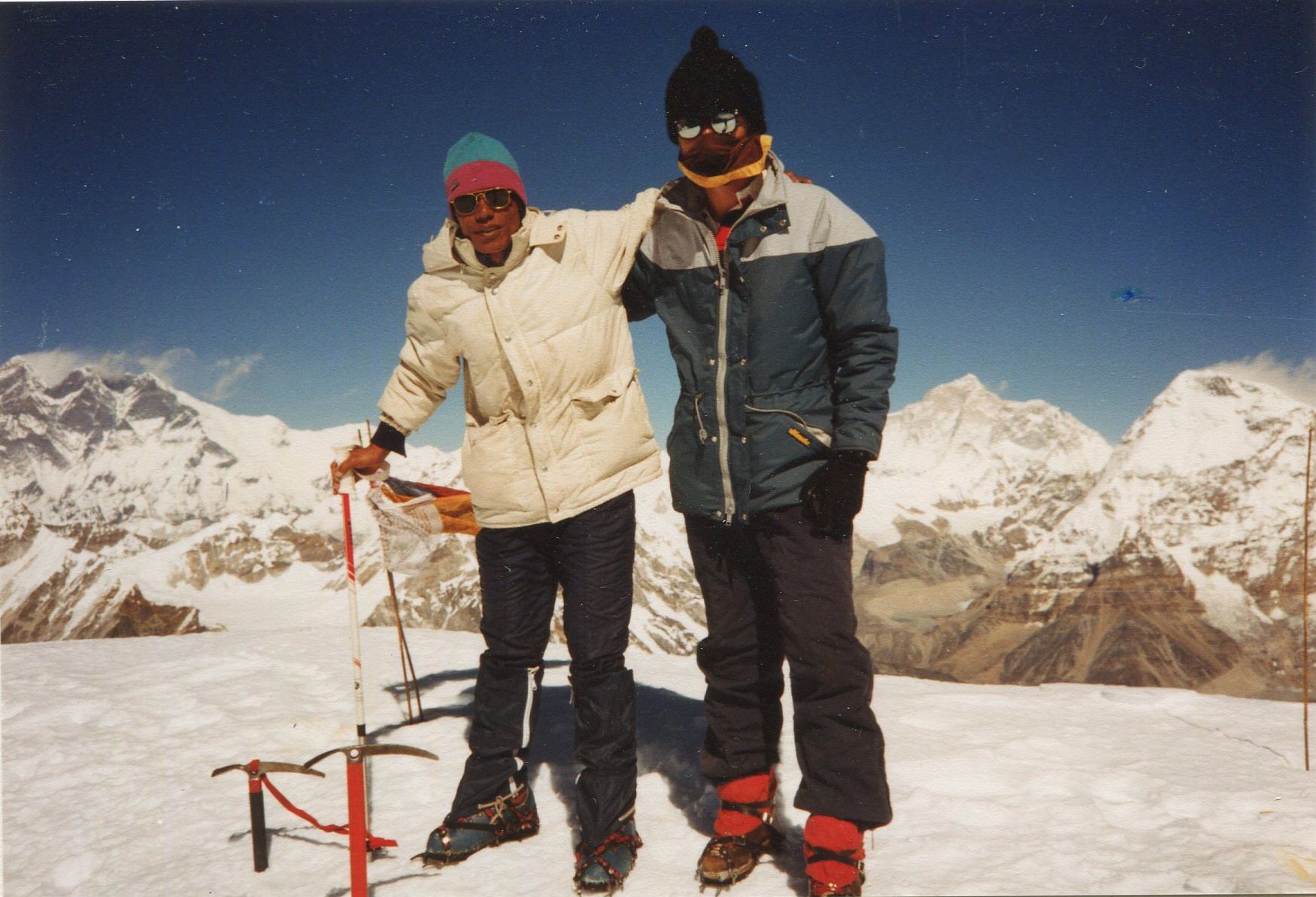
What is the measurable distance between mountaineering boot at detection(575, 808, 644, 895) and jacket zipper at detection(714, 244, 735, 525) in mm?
1334

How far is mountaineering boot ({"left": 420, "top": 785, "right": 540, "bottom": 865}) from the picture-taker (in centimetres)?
308

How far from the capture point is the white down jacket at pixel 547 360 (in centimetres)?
310

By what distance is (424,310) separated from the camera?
10.8ft

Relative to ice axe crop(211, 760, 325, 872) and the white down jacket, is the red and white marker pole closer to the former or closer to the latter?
ice axe crop(211, 760, 325, 872)

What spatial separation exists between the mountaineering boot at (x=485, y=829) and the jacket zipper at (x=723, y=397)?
161cm

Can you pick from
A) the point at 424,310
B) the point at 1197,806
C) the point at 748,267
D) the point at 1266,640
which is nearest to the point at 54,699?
the point at 424,310

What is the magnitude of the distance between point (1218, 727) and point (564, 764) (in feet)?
13.6

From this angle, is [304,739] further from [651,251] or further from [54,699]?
[651,251]

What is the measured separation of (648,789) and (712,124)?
3.08 metres

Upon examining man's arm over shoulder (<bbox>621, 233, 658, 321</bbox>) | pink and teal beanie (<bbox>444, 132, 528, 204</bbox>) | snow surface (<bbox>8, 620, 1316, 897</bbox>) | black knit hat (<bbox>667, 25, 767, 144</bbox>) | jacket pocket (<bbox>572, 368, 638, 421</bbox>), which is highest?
black knit hat (<bbox>667, 25, 767, 144</bbox>)

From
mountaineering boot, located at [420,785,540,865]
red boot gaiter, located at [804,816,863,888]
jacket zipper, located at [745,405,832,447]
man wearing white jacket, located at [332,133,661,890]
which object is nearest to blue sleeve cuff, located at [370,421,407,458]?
man wearing white jacket, located at [332,133,661,890]

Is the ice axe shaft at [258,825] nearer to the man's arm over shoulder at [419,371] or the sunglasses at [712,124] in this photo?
the man's arm over shoulder at [419,371]

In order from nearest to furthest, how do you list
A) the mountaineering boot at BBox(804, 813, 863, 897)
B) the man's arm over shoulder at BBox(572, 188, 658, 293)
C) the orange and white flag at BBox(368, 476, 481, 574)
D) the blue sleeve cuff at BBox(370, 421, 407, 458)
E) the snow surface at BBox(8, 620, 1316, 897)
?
the mountaineering boot at BBox(804, 813, 863, 897)
the snow surface at BBox(8, 620, 1316, 897)
the man's arm over shoulder at BBox(572, 188, 658, 293)
the blue sleeve cuff at BBox(370, 421, 407, 458)
the orange and white flag at BBox(368, 476, 481, 574)

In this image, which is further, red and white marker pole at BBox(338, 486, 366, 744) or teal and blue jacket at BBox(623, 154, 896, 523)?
red and white marker pole at BBox(338, 486, 366, 744)
